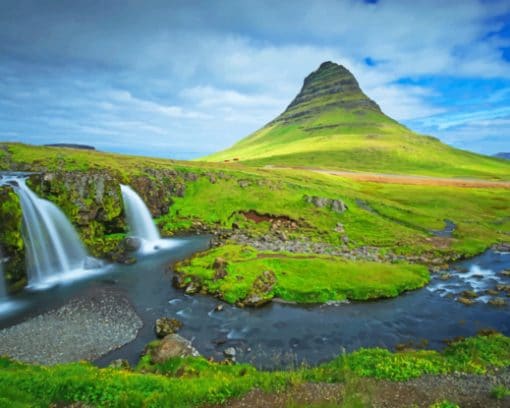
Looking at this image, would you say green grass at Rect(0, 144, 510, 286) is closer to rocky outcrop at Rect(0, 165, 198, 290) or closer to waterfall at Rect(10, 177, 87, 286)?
rocky outcrop at Rect(0, 165, 198, 290)

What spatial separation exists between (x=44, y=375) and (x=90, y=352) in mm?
7984

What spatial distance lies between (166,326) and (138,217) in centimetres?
3725

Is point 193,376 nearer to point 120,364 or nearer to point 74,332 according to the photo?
point 120,364

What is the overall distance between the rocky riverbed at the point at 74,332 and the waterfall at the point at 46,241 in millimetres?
9935

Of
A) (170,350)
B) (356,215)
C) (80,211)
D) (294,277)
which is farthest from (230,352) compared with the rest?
(356,215)

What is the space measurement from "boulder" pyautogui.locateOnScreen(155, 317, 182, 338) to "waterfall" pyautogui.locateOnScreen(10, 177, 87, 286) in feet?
64.1

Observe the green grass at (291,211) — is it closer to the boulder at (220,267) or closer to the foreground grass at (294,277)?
the foreground grass at (294,277)

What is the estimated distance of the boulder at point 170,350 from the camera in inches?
878

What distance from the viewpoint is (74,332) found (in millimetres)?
26750

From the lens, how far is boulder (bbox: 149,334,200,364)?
2230cm

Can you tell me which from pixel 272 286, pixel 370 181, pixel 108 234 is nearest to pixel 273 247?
pixel 272 286

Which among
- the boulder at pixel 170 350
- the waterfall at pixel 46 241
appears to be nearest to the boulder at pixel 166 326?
the boulder at pixel 170 350

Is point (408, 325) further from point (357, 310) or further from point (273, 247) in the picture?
point (273, 247)

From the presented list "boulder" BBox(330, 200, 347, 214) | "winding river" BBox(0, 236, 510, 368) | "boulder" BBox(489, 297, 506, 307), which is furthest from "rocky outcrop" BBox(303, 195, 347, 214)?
"boulder" BBox(489, 297, 506, 307)
